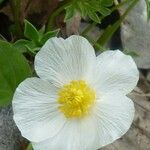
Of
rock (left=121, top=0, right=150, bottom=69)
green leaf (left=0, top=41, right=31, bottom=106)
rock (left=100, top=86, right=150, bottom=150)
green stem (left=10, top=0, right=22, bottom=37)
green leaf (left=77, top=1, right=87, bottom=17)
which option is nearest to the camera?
green leaf (left=0, top=41, right=31, bottom=106)

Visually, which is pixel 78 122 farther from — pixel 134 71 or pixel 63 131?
pixel 134 71

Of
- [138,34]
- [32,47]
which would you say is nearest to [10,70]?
[32,47]

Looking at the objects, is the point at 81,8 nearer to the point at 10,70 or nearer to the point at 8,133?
the point at 10,70

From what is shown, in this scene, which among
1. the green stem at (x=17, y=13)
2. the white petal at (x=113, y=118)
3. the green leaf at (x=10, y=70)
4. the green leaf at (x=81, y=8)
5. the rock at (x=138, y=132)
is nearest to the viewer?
the white petal at (x=113, y=118)

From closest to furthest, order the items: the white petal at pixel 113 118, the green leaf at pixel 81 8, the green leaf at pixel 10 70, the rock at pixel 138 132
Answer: the white petal at pixel 113 118, the green leaf at pixel 10 70, the green leaf at pixel 81 8, the rock at pixel 138 132

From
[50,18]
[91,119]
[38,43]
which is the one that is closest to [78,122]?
[91,119]

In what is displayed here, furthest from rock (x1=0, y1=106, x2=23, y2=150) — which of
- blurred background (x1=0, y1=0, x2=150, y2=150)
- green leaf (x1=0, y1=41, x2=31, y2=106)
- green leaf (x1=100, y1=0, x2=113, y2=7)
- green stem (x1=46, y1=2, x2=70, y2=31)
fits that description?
green leaf (x1=100, y1=0, x2=113, y2=7)

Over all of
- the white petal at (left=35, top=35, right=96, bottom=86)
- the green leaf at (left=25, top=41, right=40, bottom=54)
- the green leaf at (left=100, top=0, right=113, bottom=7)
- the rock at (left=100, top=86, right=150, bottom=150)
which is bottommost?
the rock at (left=100, top=86, right=150, bottom=150)

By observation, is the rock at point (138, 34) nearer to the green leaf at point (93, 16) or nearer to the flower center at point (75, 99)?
the green leaf at point (93, 16)

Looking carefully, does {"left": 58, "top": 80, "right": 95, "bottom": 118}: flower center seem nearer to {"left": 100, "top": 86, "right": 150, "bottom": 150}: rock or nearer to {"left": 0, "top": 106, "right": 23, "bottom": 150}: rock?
{"left": 0, "top": 106, "right": 23, "bottom": 150}: rock

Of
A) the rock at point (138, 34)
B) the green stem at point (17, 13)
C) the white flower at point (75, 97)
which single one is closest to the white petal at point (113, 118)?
the white flower at point (75, 97)
